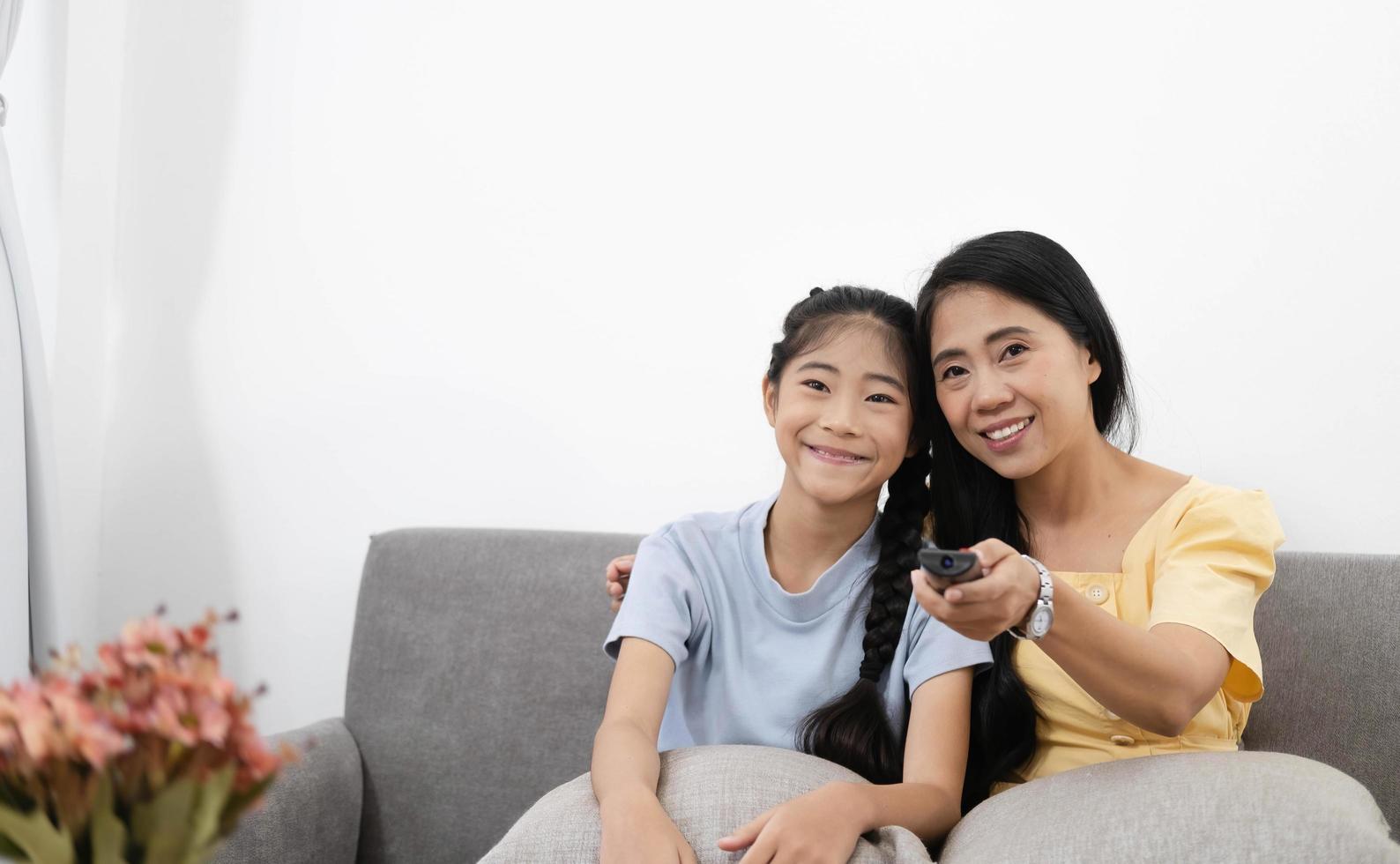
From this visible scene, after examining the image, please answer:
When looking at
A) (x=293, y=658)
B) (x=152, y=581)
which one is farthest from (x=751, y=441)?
(x=152, y=581)

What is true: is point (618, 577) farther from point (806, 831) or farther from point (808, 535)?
point (806, 831)

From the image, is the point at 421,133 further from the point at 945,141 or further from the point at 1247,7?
the point at 1247,7

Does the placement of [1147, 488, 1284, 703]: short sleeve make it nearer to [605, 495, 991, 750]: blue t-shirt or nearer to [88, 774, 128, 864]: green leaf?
[605, 495, 991, 750]: blue t-shirt

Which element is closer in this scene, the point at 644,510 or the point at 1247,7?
the point at 1247,7

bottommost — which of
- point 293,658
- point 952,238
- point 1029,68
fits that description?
point 293,658

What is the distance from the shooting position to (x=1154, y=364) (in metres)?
1.69

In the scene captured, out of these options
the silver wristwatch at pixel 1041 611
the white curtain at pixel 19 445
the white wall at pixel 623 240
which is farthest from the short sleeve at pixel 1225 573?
the white curtain at pixel 19 445

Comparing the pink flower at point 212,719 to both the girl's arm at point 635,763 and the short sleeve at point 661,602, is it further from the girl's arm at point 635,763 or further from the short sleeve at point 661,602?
the short sleeve at point 661,602

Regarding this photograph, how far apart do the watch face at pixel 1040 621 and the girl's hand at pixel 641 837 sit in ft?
1.25

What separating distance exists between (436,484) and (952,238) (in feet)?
3.33

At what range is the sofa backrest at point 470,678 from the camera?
166 cm

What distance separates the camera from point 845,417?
1.37 m

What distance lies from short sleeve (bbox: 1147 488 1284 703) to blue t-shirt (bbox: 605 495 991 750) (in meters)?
0.23

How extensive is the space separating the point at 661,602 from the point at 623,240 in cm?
83
